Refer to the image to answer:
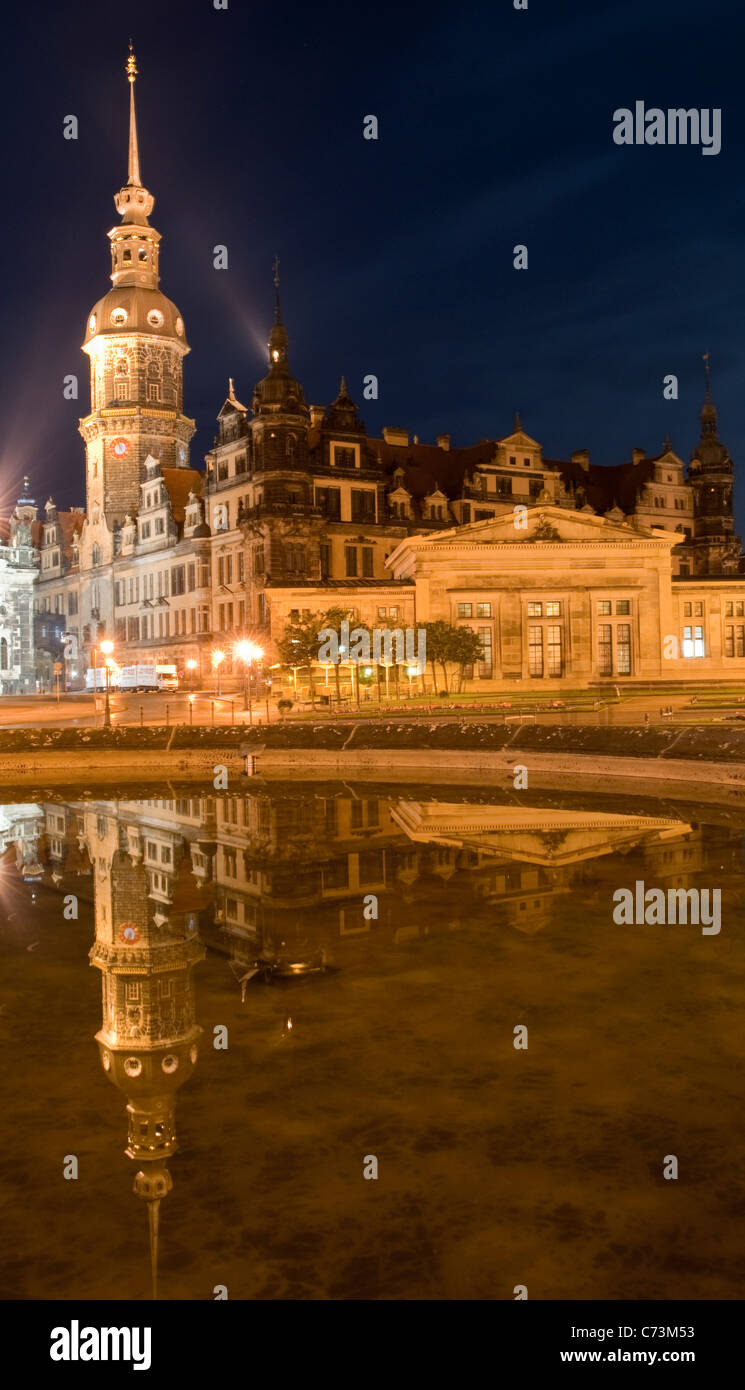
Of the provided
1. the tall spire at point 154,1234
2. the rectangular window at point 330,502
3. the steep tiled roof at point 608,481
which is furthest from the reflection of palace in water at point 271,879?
the steep tiled roof at point 608,481

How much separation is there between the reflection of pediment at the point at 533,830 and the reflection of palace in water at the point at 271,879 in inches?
2.4

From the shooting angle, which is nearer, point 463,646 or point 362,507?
point 463,646

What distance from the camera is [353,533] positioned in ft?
229

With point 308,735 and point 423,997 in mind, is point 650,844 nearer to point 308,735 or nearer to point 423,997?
point 423,997

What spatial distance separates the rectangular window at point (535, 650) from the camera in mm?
60312

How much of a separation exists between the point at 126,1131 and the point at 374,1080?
7.26 ft

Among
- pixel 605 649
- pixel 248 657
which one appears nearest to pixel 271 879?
pixel 248 657

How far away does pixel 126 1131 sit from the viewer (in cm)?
821

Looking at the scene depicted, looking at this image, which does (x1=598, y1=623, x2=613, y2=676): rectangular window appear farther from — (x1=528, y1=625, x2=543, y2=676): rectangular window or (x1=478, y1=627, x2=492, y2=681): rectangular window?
(x1=478, y1=627, x2=492, y2=681): rectangular window

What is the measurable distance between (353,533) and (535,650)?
16435mm

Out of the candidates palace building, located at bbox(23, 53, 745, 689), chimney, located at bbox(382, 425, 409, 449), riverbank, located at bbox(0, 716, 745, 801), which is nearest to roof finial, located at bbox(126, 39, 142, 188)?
Result: palace building, located at bbox(23, 53, 745, 689)

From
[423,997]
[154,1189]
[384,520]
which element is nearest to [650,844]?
[423,997]

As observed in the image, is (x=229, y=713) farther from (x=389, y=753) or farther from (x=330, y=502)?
(x=330, y=502)

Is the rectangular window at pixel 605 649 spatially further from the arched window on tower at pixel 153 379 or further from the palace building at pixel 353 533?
the arched window on tower at pixel 153 379
